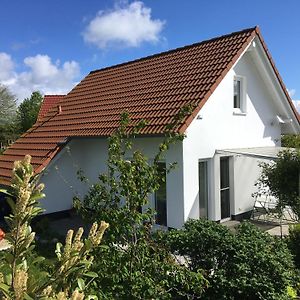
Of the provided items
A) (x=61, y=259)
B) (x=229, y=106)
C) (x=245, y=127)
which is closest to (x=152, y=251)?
(x=61, y=259)

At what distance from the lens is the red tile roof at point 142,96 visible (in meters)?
16.6

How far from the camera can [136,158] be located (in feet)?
22.6

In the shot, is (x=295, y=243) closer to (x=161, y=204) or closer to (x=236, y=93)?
(x=161, y=204)

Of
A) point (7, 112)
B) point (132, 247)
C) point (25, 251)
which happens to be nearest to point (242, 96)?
point (132, 247)

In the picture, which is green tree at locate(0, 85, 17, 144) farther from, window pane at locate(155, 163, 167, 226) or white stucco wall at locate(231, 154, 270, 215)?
window pane at locate(155, 163, 167, 226)

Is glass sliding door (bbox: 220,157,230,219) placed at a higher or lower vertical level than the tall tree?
lower

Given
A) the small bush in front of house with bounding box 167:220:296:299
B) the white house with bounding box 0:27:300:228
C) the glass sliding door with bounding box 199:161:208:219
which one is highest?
the white house with bounding box 0:27:300:228

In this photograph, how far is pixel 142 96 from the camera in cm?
1917

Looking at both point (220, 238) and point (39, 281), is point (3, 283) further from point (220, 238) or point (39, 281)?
point (220, 238)

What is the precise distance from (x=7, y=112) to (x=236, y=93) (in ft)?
224

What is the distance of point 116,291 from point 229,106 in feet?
44.6

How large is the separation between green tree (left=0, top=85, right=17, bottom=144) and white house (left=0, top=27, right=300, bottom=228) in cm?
4924

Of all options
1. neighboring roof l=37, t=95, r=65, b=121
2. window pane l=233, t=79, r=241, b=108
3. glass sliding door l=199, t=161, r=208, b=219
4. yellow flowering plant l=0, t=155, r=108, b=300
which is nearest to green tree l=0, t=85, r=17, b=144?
neighboring roof l=37, t=95, r=65, b=121

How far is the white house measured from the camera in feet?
51.6
